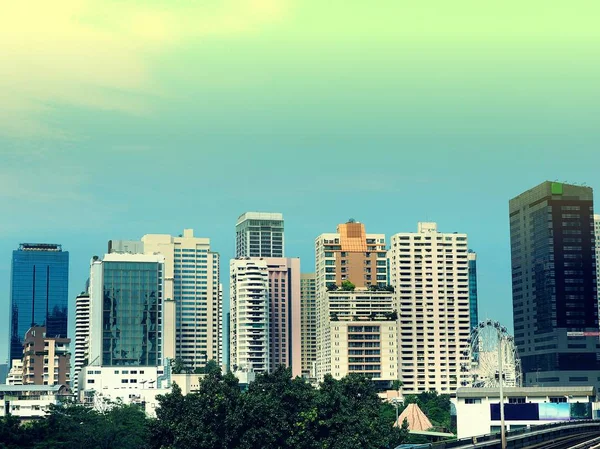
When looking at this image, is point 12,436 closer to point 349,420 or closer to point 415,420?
point 349,420

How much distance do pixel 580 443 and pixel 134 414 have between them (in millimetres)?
80613

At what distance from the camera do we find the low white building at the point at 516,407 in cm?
15550

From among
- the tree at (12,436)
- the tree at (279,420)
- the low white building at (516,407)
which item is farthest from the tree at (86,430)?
the low white building at (516,407)

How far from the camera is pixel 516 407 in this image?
15588cm

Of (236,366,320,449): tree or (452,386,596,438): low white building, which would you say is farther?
(452,386,596,438): low white building

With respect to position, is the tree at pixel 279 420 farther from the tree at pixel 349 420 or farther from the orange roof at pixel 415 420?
the orange roof at pixel 415 420

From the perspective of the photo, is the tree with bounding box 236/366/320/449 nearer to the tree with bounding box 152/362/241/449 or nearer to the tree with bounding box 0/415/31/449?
the tree with bounding box 152/362/241/449

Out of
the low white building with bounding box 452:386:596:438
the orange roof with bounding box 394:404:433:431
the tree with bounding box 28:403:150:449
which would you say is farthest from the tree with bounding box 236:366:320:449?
the orange roof with bounding box 394:404:433:431

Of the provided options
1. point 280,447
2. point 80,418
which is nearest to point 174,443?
point 280,447

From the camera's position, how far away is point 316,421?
109 metres

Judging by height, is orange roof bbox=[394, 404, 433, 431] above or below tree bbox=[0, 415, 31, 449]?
below

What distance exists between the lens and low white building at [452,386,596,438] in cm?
15550

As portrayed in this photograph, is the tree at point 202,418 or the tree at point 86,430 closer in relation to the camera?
the tree at point 202,418

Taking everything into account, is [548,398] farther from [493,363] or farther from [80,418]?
[80,418]
